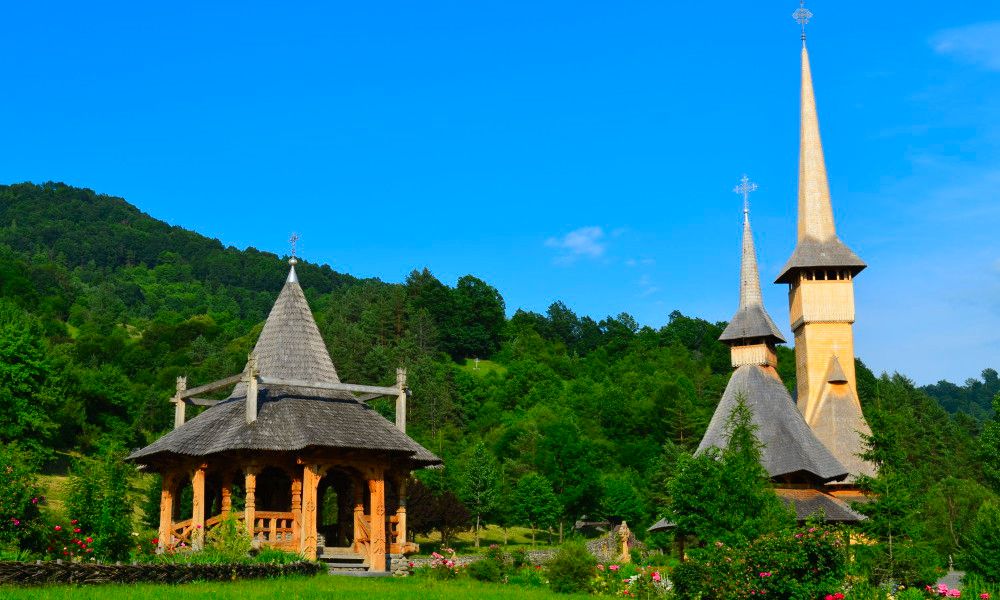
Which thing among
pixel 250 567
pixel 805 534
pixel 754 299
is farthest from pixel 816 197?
pixel 250 567

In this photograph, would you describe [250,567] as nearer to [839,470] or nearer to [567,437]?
[839,470]

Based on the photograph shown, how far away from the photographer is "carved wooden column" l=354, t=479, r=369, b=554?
22484 millimetres

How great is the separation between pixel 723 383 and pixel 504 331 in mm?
40214

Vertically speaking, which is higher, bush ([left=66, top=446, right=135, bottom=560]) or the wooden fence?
bush ([left=66, top=446, right=135, bottom=560])

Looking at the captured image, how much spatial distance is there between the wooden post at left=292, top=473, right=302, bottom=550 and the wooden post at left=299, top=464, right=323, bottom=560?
0.15 metres

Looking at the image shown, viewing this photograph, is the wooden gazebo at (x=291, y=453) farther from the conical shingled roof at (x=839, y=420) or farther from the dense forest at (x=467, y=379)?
the conical shingled roof at (x=839, y=420)

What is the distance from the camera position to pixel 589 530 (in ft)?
204

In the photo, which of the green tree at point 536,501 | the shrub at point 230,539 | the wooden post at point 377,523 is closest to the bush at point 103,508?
the shrub at point 230,539

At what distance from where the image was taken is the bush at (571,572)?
62.4 ft

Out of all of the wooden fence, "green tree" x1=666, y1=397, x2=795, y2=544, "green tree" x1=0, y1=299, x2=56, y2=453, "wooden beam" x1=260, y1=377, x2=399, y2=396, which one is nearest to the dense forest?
"green tree" x1=0, y1=299, x2=56, y2=453

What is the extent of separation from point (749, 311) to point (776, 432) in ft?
22.5

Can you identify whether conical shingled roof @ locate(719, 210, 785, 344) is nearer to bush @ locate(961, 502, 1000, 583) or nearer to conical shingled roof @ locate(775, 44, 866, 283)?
conical shingled roof @ locate(775, 44, 866, 283)

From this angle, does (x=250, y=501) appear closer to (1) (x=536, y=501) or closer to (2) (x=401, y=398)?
(2) (x=401, y=398)

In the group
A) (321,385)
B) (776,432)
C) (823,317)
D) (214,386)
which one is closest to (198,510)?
(214,386)
